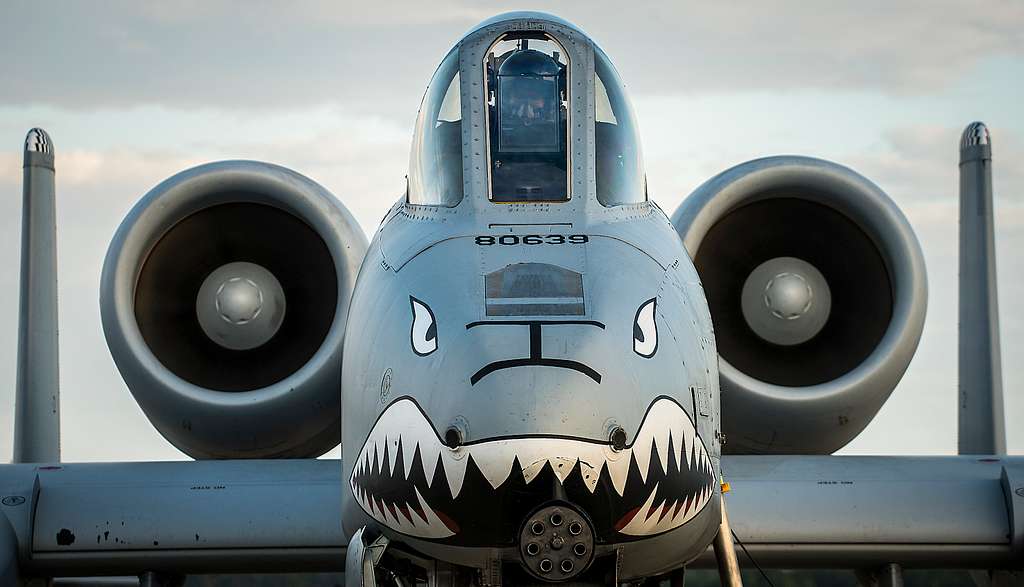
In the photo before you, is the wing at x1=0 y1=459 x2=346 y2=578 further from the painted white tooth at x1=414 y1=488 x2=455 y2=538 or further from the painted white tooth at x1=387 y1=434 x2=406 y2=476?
the painted white tooth at x1=414 y1=488 x2=455 y2=538

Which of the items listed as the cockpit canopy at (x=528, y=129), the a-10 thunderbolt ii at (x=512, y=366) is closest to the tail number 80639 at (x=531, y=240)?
the a-10 thunderbolt ii at (x=512, y=366)

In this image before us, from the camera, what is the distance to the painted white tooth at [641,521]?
18.1ft

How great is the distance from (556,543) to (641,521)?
0.42 meters

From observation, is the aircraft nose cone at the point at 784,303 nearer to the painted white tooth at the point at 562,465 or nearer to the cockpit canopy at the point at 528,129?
the cockpit canopy at the point at 528,129

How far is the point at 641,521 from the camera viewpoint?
5.56 metres

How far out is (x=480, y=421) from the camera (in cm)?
535

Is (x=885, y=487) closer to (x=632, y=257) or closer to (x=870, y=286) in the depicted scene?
(x=870, y=286)

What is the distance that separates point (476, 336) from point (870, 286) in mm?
5104

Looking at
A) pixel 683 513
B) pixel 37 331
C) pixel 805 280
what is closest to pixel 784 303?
pixel 805 280

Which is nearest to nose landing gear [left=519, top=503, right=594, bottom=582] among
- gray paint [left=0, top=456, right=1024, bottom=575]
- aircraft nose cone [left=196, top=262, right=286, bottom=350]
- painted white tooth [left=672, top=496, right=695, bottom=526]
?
painted white tooth [left=672, top=496, right=695, bottom=526]

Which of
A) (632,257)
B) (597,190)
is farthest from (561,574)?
(597,190)

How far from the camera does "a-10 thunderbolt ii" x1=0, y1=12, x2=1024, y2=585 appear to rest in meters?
5.49

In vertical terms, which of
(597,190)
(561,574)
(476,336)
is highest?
(597,190)

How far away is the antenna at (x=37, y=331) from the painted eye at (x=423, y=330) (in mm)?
5150
